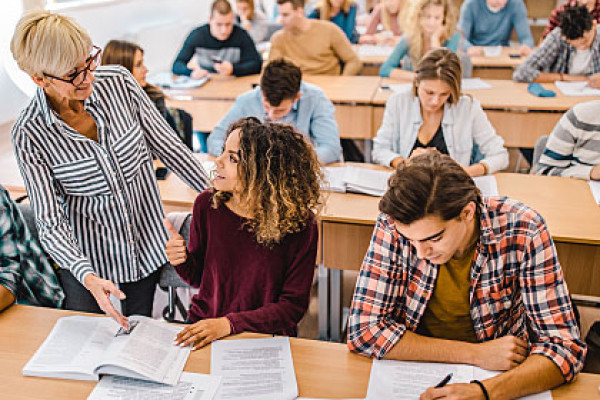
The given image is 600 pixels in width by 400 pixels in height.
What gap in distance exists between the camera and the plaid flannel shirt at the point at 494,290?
1561 mm

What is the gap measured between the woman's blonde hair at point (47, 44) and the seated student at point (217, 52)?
9.73 ft

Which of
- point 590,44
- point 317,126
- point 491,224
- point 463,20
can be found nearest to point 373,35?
point 463,20

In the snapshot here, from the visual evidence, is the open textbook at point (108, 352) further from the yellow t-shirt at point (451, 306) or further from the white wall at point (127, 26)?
the white wall at point (127, 26)

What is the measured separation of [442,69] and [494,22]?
3.32 m

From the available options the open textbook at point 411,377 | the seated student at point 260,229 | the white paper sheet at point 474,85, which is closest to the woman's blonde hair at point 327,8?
the white paper sheet at point 474,85

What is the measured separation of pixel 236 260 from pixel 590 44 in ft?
11.1

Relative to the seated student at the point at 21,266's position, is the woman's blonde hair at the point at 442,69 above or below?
above

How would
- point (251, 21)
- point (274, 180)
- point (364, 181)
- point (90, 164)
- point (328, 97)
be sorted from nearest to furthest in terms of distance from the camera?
point (274, 180)
point (90, 164)
point (364, 181)
point (328, 97)
point (251, 21)

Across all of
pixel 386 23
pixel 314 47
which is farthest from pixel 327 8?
pixel 314 47

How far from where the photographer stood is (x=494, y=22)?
5.72 m

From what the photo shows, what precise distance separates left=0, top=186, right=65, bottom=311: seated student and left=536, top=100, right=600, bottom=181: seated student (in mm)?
2122

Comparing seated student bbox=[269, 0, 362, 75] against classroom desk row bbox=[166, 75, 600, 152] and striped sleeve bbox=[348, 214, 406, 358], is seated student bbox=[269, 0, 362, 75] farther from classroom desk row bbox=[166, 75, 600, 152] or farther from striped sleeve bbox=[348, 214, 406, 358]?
striped sleeve bbox=[348, 214, 406, 358]

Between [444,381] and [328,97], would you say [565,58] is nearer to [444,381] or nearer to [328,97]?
[328,97]

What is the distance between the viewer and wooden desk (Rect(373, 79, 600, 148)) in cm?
388
